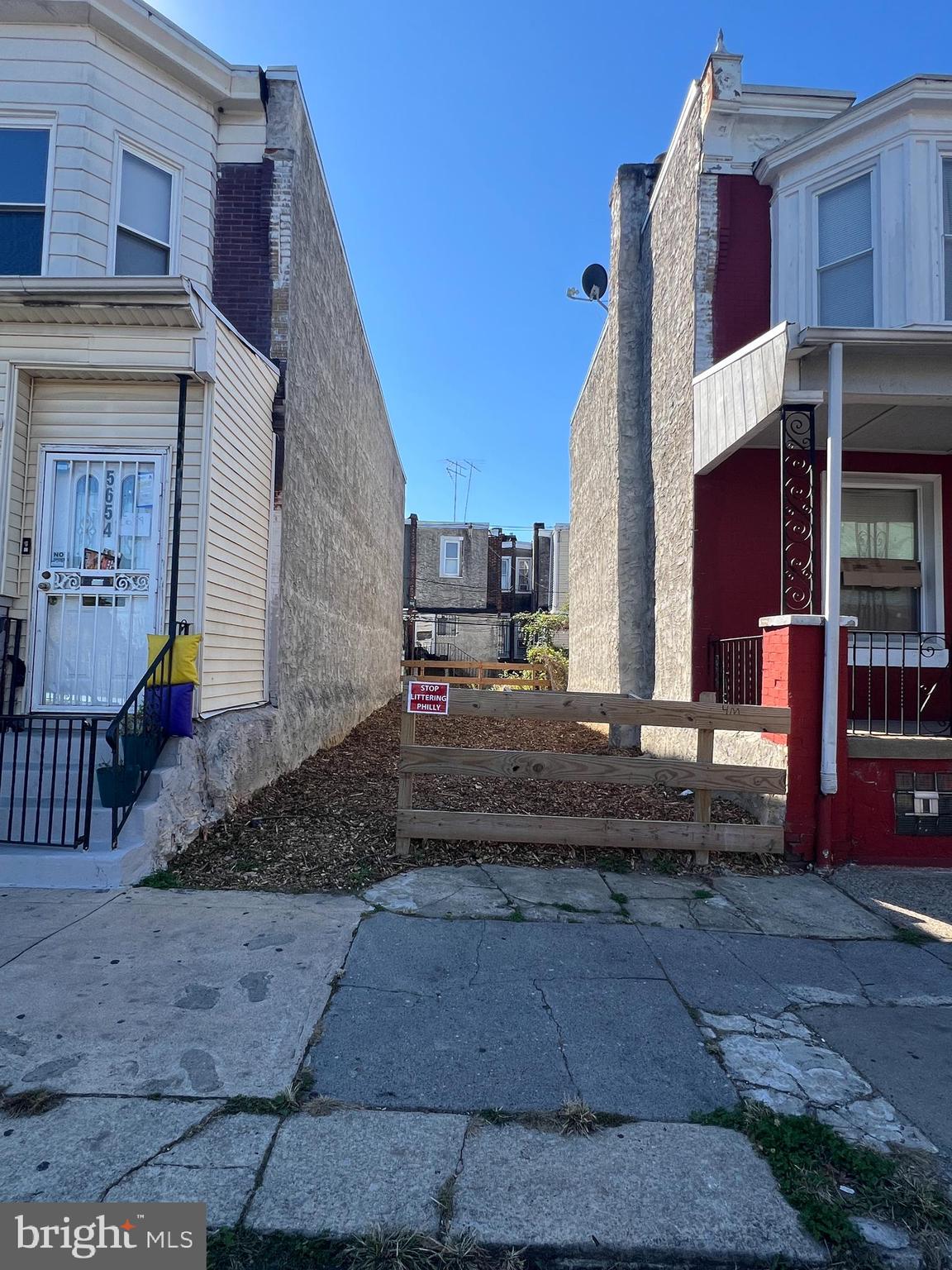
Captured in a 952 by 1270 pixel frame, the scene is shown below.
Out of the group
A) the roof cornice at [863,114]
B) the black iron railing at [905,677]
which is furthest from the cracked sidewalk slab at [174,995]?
the roof cornice at [863,114]

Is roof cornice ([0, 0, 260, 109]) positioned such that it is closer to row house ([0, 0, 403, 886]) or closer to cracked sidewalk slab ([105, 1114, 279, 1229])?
row house ([0, 0, 403, 886])

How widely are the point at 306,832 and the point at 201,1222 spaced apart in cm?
386

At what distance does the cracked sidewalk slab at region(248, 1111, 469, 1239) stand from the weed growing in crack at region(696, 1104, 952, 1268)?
3.22 feet

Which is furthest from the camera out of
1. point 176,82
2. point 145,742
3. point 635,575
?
point 635,575

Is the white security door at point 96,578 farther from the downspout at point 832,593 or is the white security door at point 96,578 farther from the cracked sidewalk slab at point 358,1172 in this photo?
the downspout at point 832,593

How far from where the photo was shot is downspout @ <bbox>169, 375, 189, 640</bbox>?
5.82 meters

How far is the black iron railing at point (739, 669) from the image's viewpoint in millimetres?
6848

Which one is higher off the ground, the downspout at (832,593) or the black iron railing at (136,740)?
the downspout at (832,593)

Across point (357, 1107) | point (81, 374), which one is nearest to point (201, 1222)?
point (357, 1107)

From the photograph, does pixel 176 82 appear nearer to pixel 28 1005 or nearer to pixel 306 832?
pixel 306 832

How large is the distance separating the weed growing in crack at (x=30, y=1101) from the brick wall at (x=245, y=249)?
6.93 metres

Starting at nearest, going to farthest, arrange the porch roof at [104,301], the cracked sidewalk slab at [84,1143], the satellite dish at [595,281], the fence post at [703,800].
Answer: the cracked sidewalk slab at [84,1143]
the fence post at [703,800]
the porch roof at [104,301]
the satellite dish at [595,281]

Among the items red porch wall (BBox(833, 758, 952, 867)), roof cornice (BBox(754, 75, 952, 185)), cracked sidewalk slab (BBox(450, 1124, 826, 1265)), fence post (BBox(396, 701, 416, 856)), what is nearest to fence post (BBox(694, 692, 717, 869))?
red porch wall (BBox(833, 758, 952, 867))

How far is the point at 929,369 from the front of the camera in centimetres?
584
